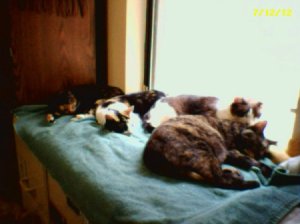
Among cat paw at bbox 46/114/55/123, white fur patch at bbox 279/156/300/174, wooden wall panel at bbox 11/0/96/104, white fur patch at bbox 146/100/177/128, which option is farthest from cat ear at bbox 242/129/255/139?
wooden wall panel at bbox 11/0/96/104

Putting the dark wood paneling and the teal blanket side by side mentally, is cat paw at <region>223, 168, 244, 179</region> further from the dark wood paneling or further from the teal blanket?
the dark wood paneling

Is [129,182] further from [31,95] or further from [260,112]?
[31,95]

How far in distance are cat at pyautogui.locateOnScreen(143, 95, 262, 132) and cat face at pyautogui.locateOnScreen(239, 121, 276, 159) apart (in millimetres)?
184

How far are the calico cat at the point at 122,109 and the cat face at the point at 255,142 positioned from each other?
0.73 metres

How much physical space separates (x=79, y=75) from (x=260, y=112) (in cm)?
144

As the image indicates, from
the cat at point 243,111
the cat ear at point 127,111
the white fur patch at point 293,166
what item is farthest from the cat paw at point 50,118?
the white fur patch at point 293,166

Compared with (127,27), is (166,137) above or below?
below

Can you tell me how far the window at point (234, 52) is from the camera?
1.49m

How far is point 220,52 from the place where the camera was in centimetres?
185

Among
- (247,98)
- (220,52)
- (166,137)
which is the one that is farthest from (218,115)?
(166,137)

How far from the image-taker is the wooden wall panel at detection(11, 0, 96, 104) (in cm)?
186

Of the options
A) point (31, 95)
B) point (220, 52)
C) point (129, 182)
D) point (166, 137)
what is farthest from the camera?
point (31, 95)

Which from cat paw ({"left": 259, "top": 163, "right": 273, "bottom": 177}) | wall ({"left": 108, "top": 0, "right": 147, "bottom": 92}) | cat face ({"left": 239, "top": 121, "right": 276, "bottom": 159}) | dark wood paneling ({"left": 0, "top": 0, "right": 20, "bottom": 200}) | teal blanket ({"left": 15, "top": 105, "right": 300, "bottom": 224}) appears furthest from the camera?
wall ({"left": 108, "top": 0, "right": 147, "bottom": 92})

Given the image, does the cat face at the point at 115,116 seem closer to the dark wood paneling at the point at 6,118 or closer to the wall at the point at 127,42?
the wall at the point at 127,42
